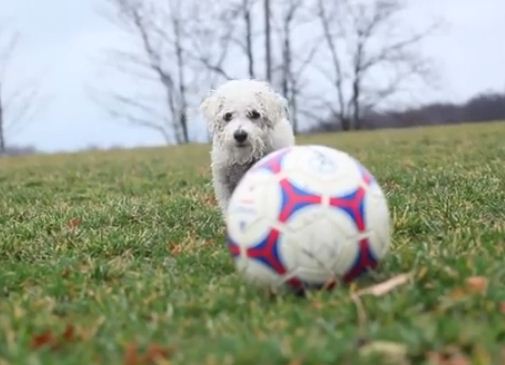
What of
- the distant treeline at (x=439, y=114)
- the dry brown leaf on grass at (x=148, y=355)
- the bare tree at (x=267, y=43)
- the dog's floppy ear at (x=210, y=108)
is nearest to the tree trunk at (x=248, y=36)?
the bare tree at (x=267, y=43)

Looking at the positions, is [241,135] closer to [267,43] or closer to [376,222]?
[376,222]

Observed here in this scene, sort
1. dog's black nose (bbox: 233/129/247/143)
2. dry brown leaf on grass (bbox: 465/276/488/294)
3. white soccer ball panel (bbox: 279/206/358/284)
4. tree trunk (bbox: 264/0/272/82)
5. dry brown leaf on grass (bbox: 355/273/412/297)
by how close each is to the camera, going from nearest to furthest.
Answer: dry brown leaf on grass (bbox: 465/276/488/294)
dry brown leaf on grass (bbox: 355/273/412/297)
white soccer ball panel (bbox: 279/206/358/284)
dog's black nose (bbox: 233/129/247/143)
tree trunk (bbox: 264/0/272/82)

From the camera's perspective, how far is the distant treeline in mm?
50469

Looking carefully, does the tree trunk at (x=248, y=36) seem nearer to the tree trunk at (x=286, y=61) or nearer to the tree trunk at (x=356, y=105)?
the tree trunk at (x=286, y=61)

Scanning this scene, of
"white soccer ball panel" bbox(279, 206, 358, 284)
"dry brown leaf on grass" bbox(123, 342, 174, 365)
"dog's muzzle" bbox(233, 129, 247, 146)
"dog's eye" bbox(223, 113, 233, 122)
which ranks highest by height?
"dog's eye" bbox(223, 113, 233, 122)

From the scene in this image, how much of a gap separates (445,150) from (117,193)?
7.49 metres

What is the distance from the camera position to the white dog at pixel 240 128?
6375 mm

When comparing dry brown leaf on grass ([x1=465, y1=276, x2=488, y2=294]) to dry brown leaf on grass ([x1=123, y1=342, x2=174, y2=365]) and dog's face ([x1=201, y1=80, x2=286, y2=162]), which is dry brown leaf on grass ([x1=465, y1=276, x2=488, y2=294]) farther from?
dog's face ([x1=201, y1=80, x2=286, y2=162])

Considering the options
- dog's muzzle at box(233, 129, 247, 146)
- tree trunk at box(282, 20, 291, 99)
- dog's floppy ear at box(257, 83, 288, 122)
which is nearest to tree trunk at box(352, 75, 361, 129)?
tree trunk at box(282, 20, 291, 99)

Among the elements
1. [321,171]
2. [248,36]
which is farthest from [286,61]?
[321,171]

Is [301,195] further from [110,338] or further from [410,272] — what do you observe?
[110,338]

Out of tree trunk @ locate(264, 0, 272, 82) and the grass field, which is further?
tree trunk @ locate(264, 0, 272, 82)

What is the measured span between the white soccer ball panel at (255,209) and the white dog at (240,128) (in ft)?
8.58

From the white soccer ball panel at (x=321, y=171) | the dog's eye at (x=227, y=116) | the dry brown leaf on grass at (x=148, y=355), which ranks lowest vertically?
the dry brown leaf on grass at (x=148, y=355)
